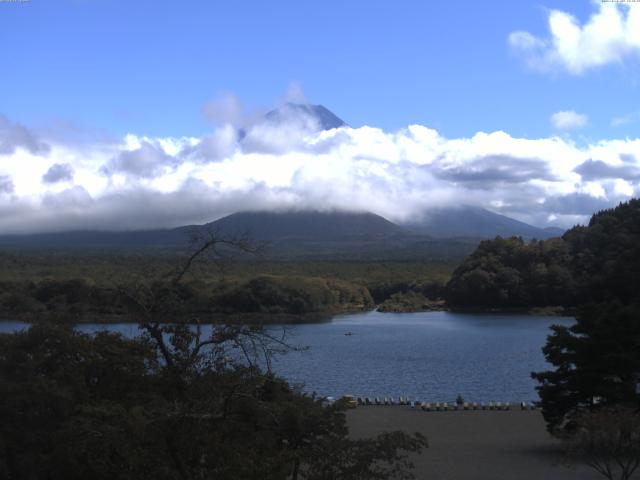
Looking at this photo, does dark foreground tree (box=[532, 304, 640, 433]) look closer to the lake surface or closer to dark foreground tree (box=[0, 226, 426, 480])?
the lake surface

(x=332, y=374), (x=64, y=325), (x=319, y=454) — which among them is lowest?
(x=332, y=374)

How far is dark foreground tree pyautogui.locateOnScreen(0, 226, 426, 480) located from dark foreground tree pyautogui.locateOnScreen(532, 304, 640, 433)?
6.72m

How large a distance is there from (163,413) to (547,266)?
59845 mm

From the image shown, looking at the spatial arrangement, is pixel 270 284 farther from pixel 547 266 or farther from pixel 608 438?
pixel 608 438

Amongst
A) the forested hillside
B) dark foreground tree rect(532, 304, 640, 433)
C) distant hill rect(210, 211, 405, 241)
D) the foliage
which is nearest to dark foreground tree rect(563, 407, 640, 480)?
dark foreground tree rect(532, 304, 640, 433)

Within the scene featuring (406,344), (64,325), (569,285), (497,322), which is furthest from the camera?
(569,285)

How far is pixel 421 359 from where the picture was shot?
109 ft

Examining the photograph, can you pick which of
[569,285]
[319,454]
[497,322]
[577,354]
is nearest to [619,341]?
[577,354]

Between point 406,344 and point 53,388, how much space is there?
31.5 metres

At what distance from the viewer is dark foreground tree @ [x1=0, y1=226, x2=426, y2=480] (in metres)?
6.18

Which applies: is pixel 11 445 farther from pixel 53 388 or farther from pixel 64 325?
pixel 64 325

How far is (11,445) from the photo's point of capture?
8953mm

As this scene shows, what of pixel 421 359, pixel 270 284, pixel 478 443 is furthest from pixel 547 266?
pixel 478 443

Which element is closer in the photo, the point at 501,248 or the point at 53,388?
the point at 53,388
